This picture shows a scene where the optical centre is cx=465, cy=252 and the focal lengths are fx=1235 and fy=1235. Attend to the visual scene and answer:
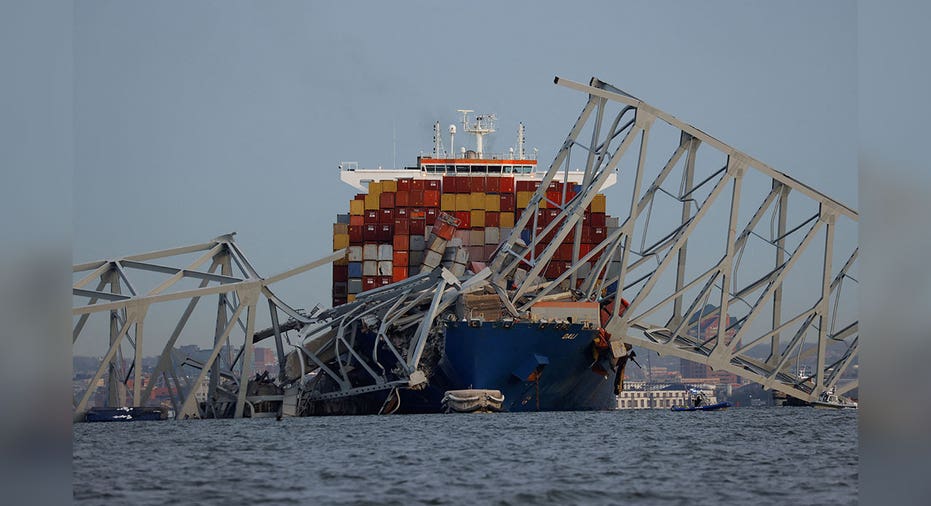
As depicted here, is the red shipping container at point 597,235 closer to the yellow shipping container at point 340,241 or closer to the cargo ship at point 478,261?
the cargo ship at point 478,261

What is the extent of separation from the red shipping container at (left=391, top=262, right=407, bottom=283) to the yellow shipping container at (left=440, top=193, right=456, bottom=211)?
5810mm

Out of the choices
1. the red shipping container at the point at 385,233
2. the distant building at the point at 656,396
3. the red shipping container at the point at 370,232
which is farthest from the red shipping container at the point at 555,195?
the distant building at the point at 656,396

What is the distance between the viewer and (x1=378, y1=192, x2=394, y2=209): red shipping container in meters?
74.2

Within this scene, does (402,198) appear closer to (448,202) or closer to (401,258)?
(448,202)

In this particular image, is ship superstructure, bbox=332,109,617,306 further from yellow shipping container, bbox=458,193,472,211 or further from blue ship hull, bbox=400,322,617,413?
blue ship hull, bbox=400,322,617,413

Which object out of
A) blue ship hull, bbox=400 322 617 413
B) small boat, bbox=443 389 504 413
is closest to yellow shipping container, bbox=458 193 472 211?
blue ship hull, bbox=400 322 617 413

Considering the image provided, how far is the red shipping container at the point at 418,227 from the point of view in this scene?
2827 inches

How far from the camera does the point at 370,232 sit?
73125 millimetres

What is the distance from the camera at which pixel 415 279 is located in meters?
59.7

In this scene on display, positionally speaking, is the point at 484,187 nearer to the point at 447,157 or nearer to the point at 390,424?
the point at 447,157

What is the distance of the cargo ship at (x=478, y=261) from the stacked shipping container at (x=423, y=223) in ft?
0.20

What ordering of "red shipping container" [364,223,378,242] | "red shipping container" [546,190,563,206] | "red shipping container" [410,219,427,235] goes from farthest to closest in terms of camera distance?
"red shipping container" [546,190,563,206] → "red shipping container" [364,223,378,242] → "red shipping container" [410,219,427,235]

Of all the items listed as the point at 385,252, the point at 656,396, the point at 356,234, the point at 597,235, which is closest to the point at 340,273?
the point at 356,234

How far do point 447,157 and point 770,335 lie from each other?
3853 cm
